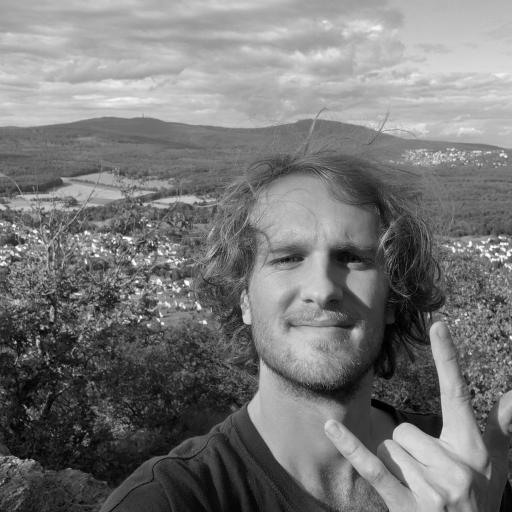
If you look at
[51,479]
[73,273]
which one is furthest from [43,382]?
[51,479]

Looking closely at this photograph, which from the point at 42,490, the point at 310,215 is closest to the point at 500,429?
the point at 310,215

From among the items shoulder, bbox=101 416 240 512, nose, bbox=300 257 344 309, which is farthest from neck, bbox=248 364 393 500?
nose, bbox=300 257 344 309

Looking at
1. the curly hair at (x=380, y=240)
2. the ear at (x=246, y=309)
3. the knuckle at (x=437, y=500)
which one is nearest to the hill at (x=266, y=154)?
the curly hair at (x=380, y=240)

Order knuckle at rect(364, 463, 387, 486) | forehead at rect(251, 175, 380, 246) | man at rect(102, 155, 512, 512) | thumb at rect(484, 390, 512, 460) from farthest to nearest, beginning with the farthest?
forehead at rect(251, 175, 380, 246) < thumb at rect(484, 390, 512, 460) < man at rect(102, 155, 512, 512) < knuckle at rect(364, 463, 387, 486)

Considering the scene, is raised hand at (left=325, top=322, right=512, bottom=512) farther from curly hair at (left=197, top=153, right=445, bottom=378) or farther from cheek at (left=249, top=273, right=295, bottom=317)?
curly hair at (left=197, top=153, right=445, bottom=378)

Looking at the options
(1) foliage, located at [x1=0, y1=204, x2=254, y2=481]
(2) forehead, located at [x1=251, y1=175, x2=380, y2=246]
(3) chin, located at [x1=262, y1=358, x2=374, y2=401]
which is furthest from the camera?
(1) foliage, located at [x1=0, y1=204, x2=254, y2=481]

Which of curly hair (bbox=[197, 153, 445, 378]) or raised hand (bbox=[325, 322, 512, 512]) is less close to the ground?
curly hair (bbox=[197, 153, 445, 378])

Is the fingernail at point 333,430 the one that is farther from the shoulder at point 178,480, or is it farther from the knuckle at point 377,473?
the shoulder at point 178,480
